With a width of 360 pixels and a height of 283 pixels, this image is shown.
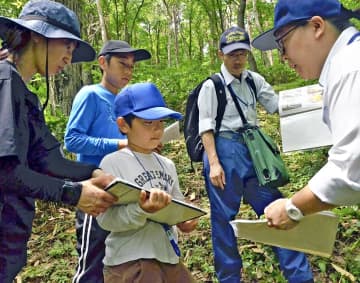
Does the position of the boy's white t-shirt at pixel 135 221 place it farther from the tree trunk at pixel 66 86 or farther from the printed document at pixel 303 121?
the tree trunk at pixel 66 86

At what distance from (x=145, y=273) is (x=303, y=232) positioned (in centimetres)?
72

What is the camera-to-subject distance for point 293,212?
1.63 metres

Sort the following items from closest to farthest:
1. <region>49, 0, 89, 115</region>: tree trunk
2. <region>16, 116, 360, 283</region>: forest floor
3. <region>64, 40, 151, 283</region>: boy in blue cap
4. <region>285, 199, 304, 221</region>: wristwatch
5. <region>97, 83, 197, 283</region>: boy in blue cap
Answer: <region>285, 199, 304, 221</region>: wristwatch, <region>97, 83, 197, 283</region>: boy in blue cap, <region>64, 40, 151, 283</region>: boy in blue cap, <region>16, 116, 360, 283</region>: forest floor, <region>49, 0, 89, 115</region>: tree trunk

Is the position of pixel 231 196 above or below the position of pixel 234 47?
below

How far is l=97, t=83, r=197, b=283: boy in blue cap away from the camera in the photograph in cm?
201

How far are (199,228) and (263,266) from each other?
3.03ft

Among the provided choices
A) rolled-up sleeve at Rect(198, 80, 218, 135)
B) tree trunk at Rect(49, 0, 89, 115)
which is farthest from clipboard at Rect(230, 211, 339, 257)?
tree trunk at Rect(49, 0, 89, 115)

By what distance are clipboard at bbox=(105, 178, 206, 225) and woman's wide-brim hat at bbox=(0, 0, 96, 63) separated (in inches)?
27.4

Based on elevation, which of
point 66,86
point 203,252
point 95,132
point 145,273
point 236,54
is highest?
point 236,54

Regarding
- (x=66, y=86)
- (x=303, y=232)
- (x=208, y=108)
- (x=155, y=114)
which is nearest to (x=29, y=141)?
(x=155, y=114)

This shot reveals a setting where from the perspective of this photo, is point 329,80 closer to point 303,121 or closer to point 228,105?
point 303,121

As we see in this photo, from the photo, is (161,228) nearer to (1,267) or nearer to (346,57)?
(1,267)

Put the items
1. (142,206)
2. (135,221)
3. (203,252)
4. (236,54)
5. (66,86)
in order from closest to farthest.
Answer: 1. (142,206)
2. (135,221)
3. (236,54)
4. (203,252)
5. (66,86)

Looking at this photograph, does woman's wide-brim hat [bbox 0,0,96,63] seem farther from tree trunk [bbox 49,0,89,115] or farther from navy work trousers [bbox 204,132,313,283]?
tree trunk [bbox 49,0,89,115]
